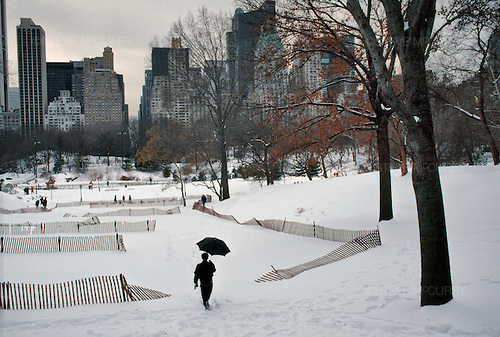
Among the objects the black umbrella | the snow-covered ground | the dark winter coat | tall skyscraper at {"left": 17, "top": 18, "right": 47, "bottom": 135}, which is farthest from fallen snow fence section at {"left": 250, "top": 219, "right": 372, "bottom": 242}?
tall skyscraper at {"left": 17, "top": 18, "right": 47, "bottom": 135}

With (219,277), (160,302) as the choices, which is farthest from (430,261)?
(219,277)

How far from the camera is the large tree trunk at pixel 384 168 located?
12.7m

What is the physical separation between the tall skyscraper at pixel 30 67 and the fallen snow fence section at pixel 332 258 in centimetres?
20052

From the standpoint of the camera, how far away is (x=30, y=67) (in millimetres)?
183250

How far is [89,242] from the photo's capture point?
Answer: 1520 cm

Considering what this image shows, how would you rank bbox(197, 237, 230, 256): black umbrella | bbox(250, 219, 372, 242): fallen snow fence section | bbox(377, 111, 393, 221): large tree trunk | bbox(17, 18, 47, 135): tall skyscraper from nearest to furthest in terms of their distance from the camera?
bbox(197, 237, 230, 256): black umbrella < bbox(377, 111, 393, 221): large tree trunk < bbox(250, 219, 372, 242): fallen snow fence section < bbox(17, 18, 47, 135): tall skyscraper

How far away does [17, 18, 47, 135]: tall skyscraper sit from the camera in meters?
177

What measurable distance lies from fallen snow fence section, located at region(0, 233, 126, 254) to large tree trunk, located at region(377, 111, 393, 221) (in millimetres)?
11434

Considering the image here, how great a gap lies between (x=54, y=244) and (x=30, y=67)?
210990mm

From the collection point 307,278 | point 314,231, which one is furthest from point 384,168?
point 307,278

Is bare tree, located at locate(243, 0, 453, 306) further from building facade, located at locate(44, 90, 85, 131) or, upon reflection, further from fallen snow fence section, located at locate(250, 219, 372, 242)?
building facade, located at locate(44, 90, 85, 131)

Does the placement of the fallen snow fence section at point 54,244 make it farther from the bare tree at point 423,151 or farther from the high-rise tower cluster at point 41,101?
the high-rise tower cluster at point 41,101

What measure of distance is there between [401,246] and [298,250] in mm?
4032

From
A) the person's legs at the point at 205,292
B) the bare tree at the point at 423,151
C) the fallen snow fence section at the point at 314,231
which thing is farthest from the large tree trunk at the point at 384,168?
the person's legs at the point at 205,292
